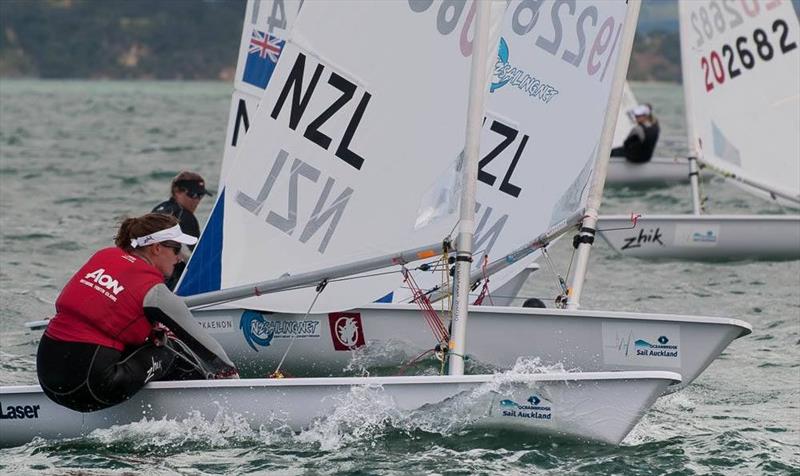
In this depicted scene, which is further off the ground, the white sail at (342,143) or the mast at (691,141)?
the mast at (691,141)

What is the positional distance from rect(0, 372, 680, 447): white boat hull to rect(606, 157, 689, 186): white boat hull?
1123 cm

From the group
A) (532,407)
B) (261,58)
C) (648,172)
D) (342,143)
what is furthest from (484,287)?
(648,172)

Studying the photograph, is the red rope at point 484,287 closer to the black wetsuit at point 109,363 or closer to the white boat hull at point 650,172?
the black wetsuit at point 109,363

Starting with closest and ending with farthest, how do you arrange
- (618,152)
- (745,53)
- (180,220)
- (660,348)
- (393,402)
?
1. (393,402)
2. (660,348)
3. (180,220)
4. (745,53)
5. (618,152)

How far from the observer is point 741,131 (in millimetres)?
11461

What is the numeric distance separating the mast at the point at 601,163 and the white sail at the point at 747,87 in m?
4.28

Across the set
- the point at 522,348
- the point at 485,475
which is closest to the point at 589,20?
the point at 522,348

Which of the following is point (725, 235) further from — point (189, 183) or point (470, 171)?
point (470, 171)

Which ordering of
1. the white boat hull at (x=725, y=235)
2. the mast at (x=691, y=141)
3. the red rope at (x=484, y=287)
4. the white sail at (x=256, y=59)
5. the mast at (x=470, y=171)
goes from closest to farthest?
1. the mast at (x=470, y=171)
2. the red rope at (x=484, y=287)
3. the white sail at (x=256, y=59)
4. the white boat hull at (x=725, y=235)
5. the mast at (x=691, y=141)

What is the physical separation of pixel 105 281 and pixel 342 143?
132 centimetres

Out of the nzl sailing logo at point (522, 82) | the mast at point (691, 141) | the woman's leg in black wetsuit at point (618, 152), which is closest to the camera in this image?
the nzl sailing logo at point (522, 82)

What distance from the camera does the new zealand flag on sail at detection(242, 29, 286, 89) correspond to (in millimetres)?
9180

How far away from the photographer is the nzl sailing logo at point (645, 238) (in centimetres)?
1146

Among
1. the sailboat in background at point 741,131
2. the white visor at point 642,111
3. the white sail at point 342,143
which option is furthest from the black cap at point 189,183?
the white visor at point 642,111
